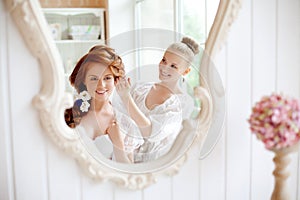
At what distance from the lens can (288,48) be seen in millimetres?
1449

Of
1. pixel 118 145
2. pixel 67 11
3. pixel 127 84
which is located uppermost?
pixel 67 11

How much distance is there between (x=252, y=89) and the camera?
1422 mm

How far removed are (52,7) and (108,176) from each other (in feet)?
1.97

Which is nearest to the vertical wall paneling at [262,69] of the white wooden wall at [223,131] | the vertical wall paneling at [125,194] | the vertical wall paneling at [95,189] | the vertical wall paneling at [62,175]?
the white wooden wall at [223,131]

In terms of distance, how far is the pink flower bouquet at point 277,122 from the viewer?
1139 mm

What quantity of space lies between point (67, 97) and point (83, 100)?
0.18ft

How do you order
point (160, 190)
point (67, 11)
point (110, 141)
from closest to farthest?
point (67, 11) → point (110, 141) → point (160, 190)

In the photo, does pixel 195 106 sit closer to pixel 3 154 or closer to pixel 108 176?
pixel 108 176

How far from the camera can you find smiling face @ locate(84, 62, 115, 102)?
1201 millimetres

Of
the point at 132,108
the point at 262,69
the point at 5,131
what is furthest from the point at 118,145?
the point at 262,69

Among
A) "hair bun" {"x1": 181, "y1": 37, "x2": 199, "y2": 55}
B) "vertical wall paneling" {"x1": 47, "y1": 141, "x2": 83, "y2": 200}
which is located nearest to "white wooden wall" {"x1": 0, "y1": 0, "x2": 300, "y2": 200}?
"vertical wall paneling" {"x1": 47, "y1": 141, "x2": 83, "y2": 200}

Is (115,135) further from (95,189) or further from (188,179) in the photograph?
(188,179)

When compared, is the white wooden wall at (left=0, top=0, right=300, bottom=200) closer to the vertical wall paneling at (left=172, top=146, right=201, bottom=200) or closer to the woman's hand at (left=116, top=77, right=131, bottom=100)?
the vertical wall paneling at (left=172, top=146, right=201, bottom=200)

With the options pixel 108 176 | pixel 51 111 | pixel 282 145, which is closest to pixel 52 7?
pixel 51 111
